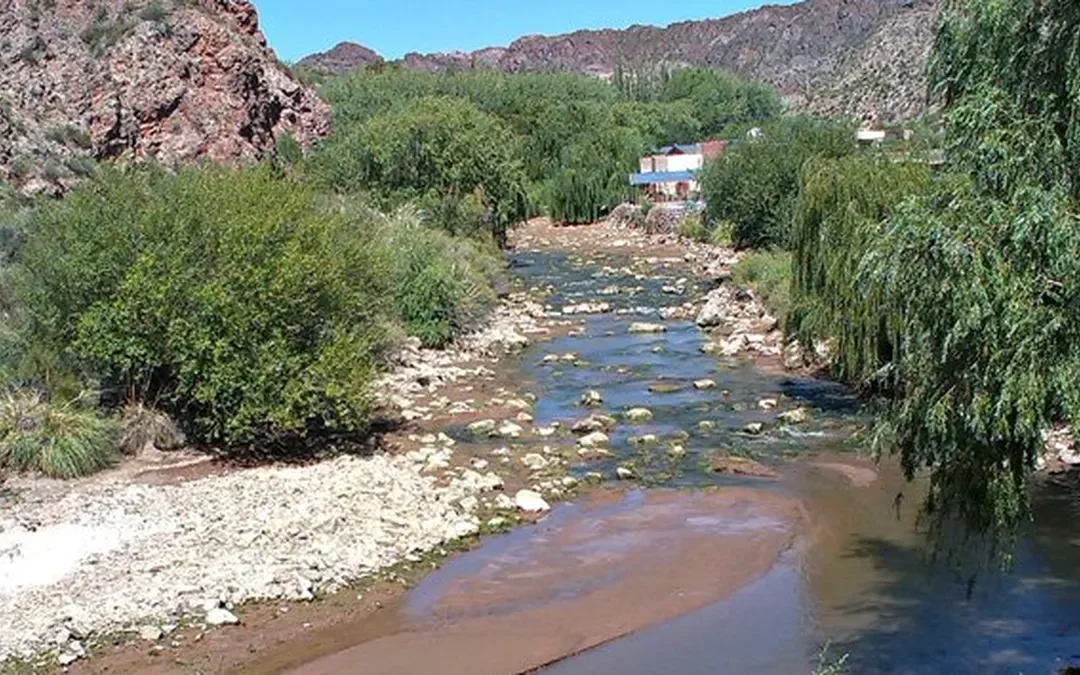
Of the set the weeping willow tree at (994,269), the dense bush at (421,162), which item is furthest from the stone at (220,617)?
the dense bush at (421,162)

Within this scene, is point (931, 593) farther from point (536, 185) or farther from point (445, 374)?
point (536, 185)

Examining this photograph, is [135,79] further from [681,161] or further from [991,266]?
[991,266]

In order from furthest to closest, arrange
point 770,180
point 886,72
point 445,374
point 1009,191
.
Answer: point 886,72 < point 770,180 < point 445,374 < point 1009,191

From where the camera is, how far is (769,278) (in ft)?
124

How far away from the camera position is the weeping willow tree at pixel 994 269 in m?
8.32

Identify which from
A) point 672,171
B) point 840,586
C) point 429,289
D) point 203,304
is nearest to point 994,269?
point 840,586

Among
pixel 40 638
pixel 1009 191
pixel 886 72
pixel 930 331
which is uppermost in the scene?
pixel 886 72

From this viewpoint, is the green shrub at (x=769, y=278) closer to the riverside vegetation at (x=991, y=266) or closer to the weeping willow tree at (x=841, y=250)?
the weeping willow tree at (x=841, y=250)

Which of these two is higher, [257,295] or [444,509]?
[257,295]

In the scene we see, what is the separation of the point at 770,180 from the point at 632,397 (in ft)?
87.5

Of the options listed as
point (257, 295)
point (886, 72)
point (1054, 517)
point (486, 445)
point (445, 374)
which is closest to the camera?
point (1054, 517)

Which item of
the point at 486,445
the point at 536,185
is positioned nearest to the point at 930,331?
the point at 486,445

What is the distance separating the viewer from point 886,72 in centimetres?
12125

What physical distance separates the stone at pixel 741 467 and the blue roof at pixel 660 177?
68804 millimetres
